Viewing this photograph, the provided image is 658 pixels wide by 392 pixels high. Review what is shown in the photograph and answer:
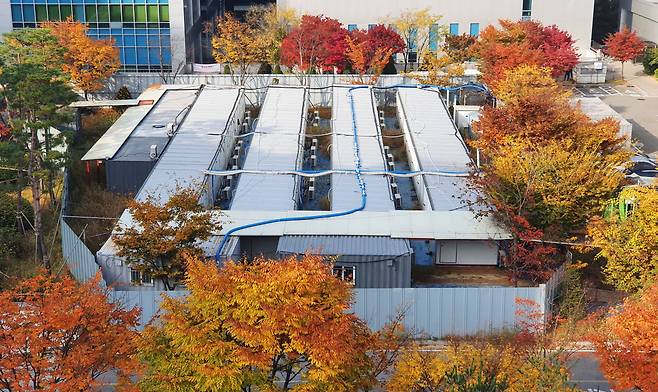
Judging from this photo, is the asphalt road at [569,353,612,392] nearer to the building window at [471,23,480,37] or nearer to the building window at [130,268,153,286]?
the building window at [130,268,153,286]

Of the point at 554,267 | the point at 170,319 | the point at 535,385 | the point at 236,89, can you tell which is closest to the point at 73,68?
the point at 236,89

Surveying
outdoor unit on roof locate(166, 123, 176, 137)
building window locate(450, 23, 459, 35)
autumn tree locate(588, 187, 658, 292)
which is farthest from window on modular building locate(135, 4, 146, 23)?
autumn tree locate(588, 187, 658, 292)

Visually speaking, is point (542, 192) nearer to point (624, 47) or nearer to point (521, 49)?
point (521, 49)

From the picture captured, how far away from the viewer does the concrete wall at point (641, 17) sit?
78625 millimetres

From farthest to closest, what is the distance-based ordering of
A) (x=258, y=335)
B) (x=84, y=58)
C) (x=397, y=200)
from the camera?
(x=84, y=58) < (x=397, y=200) < (x=258, y=335)

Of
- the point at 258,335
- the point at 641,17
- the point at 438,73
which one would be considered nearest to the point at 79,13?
the point at 438,73

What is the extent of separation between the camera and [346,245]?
101 feet

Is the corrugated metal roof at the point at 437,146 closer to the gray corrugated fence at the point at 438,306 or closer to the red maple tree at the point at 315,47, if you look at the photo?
the gray corrugated fence at the point at 438,306

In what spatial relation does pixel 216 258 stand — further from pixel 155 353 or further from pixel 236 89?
pixel 236 89

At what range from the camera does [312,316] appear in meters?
19.1

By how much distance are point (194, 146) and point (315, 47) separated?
21.8 metres

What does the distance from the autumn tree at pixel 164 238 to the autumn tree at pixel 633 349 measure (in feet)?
42.0

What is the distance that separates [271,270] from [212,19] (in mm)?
66335

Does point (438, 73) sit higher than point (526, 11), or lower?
lower
